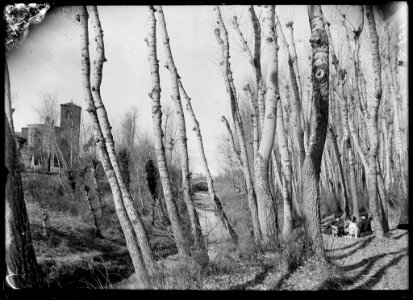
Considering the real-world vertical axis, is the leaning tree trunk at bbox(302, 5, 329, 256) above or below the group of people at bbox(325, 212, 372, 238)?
above

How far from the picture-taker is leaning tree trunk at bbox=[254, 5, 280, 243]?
757 centimetres

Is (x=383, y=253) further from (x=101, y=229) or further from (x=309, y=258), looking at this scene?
(x=101, y=229)

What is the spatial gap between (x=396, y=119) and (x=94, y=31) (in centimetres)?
1387

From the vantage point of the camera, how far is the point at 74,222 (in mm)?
16250

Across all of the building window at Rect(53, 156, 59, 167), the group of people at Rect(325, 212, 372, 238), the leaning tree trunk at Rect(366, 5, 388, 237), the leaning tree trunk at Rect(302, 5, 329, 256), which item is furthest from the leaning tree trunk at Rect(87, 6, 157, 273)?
the building window at Rect(53, 156, 59, 167)

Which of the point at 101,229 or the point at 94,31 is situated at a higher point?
the point at 94,31

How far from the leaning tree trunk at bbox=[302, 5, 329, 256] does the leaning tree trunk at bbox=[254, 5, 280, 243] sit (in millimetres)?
1277

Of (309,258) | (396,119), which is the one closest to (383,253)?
(309,258)

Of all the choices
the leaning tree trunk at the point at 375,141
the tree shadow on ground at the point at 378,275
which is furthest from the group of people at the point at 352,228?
the tree shadow on ground at the point at 378,275

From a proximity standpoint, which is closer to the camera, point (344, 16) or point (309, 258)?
point (309, 258)

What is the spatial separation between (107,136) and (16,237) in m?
3.27

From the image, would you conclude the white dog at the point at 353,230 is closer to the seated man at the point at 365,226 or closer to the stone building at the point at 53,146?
the seated man at the point at 365,226

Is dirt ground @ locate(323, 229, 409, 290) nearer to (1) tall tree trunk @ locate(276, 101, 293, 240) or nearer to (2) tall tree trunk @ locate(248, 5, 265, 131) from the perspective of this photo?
(1) tall tree trunk @ locate(276, 101, 293, 240)
